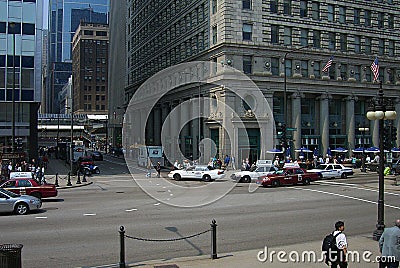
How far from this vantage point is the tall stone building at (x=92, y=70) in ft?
607

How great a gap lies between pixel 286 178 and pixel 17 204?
2011 cm

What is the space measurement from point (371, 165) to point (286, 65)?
16250 mm

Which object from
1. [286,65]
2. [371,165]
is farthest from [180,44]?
[371,165]

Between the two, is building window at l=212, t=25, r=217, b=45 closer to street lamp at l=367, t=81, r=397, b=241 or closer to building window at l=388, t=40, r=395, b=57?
building window at l=388, t=40, r=395, b=57

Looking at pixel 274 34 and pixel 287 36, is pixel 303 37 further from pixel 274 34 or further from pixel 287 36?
pixel 274 34

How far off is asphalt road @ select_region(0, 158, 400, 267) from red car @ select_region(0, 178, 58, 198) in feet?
1.95

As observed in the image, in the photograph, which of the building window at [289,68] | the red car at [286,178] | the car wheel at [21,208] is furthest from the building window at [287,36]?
the car wheel at [21,208]

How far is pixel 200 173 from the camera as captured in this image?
128 feet

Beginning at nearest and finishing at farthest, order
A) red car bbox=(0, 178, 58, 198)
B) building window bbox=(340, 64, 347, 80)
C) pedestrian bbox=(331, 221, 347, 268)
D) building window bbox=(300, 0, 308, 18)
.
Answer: pedestrian bbox=(331, 221, 347, 268), red car bbox=(0, 178, 58, 198), building window bbox=(300, 0, 308, 18), building window bbox=(340, 64, 347, 80)

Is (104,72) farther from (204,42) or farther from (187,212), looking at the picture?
(187,212)

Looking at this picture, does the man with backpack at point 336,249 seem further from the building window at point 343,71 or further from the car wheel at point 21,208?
the building window at point 343,71

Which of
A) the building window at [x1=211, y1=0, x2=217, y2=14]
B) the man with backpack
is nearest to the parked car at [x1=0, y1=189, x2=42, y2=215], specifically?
the man with backpack

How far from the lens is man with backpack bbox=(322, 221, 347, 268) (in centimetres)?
1042

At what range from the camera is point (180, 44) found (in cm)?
6888
